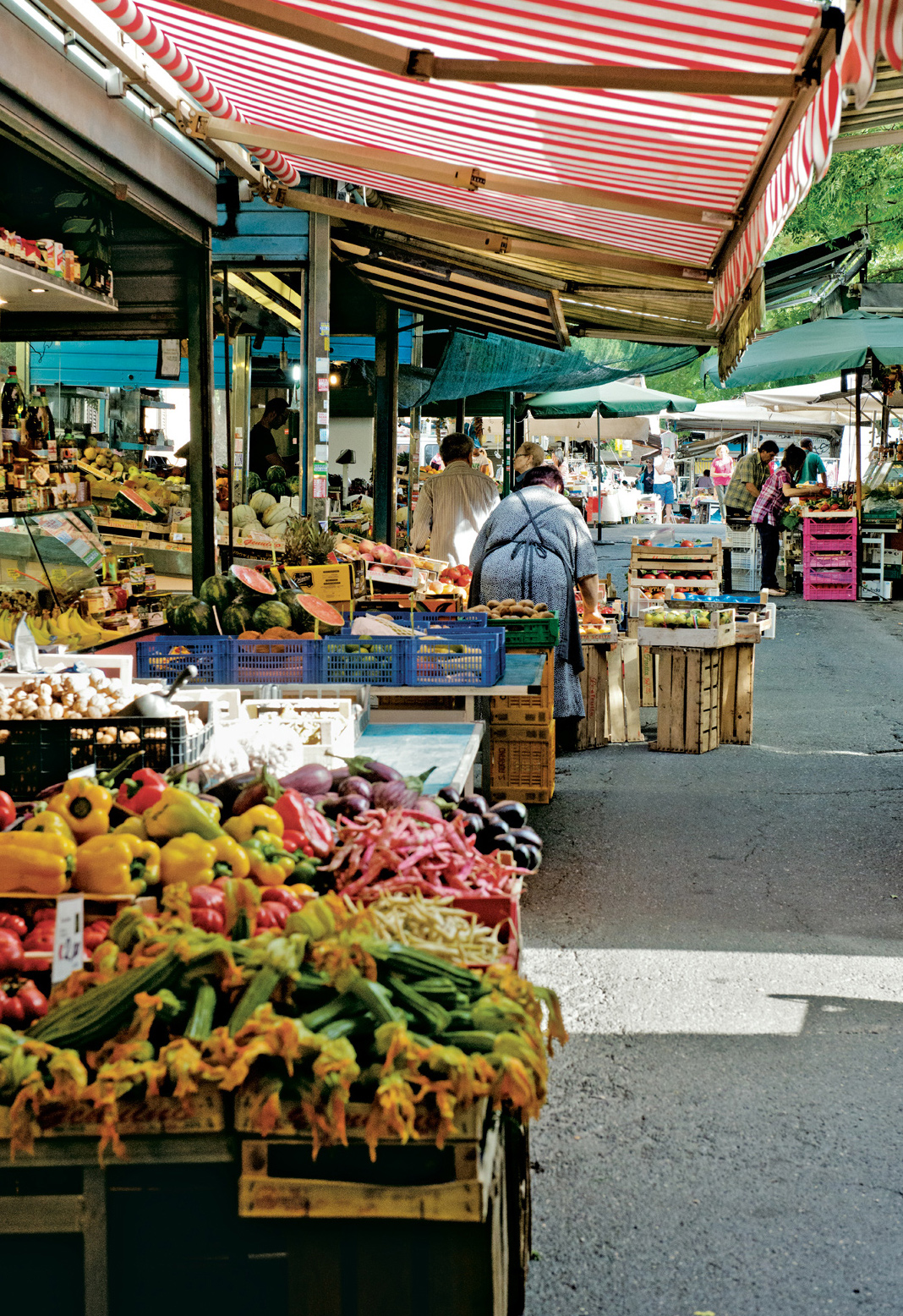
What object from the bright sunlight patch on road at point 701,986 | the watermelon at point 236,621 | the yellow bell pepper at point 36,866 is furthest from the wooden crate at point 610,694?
the yellow bell pepper at point 36,866

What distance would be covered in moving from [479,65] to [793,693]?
8151 mm

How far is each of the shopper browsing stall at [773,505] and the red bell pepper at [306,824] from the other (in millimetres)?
16489

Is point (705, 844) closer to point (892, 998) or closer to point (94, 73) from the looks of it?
point (892, 998)

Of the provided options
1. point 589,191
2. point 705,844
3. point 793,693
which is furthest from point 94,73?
point 793,693

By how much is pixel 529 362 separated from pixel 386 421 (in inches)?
70.4

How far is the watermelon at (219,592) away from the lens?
6750 mm

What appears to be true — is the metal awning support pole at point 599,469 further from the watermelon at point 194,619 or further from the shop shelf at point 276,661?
the shop shelf at point 276,661

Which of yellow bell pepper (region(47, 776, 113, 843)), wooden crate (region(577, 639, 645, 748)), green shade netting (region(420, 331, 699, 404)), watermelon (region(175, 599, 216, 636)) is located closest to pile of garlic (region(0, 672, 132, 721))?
yellow bell pepper (region(47, 776, 113, 843))

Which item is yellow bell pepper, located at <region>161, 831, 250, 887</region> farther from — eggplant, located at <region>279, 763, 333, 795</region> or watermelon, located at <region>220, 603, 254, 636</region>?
watermelon, located at <region>220, 603, 254, 636</region>

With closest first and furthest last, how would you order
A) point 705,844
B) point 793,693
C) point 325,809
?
point 325,809 → point 705,844 → point 793,693

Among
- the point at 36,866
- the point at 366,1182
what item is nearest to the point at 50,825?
the point at 36,866

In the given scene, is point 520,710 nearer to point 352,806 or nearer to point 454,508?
point 352,806

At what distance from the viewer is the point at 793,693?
11648mm

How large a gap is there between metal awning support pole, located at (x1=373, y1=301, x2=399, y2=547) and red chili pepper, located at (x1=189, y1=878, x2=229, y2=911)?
35.6ft
